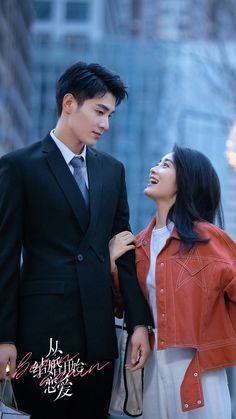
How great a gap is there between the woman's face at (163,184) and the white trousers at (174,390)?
67 centimetres

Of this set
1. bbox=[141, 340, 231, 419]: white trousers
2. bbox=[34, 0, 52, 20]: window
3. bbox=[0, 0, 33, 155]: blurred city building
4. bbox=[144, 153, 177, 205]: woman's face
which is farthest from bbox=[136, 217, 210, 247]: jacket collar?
bbox=[34, 0, 52, 20]: window

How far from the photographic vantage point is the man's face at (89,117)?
3.38 metres

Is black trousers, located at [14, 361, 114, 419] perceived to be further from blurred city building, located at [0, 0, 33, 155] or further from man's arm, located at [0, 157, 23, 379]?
blurred city building, located at [0, 0, 33, 155]

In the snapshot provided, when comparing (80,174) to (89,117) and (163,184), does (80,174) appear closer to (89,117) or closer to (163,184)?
A: (89,117)

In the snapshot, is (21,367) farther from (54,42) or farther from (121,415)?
(54,42)

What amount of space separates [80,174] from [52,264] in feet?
1.40

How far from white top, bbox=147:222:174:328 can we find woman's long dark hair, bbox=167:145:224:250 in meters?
0.06

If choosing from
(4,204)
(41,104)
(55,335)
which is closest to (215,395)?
(55,335)

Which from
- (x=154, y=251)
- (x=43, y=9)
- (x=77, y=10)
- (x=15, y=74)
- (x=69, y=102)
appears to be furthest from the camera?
(x=43, y=9)

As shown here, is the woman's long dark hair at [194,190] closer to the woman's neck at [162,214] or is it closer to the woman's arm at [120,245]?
the woman's neck at [162,214]

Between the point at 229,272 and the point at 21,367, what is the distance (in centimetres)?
93

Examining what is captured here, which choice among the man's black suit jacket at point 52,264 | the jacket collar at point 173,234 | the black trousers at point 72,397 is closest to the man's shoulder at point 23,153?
the man's black suit jacket at point 52,264

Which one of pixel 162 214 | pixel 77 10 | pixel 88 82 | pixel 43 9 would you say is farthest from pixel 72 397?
pixel 43 9

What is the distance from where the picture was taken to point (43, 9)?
261ft
